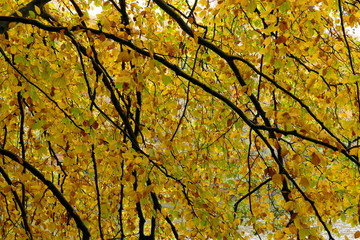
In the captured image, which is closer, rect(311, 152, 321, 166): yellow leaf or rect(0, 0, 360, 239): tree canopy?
rect(311, 152, 321, 166): yellow leaf

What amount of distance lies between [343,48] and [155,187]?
2.73m

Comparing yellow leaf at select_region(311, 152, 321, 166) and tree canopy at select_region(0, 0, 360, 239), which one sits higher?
tree canopy at select_region(0, 0, 360, 239)

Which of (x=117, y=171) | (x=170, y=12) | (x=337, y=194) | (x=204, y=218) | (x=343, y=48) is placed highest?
(x=343, y=48)

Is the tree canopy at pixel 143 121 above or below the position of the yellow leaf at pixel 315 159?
above

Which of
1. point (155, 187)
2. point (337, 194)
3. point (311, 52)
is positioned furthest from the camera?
point (337, 194)

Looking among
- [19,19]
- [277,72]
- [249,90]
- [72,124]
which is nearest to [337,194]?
[277,72]

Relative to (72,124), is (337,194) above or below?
above

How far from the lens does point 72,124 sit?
2484mm

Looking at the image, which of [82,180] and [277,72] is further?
[277,72]

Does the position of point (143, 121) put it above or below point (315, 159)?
above

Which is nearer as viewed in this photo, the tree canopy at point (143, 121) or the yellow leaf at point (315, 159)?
the yellow leaf at point (315, 159)

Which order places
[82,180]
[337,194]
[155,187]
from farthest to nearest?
[337,194] < [82,180] < [155,187]

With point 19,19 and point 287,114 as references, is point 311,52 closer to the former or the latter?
point 287,114

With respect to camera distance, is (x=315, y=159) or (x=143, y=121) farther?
(x=143, y=121)
